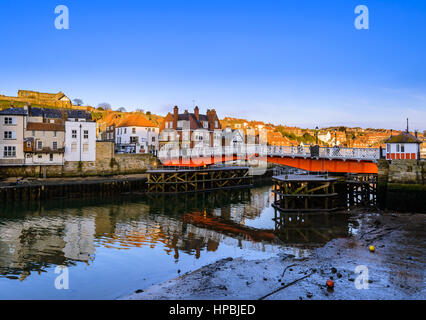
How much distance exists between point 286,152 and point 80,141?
34.8 metres

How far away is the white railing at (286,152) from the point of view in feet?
97.1

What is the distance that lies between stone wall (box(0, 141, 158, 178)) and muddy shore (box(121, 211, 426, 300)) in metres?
41.0

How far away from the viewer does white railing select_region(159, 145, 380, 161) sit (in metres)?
29.6

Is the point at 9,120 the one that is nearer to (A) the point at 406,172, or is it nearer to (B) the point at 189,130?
(B) the point at 189,130

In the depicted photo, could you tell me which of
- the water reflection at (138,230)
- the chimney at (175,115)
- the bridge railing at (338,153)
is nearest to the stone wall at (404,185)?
the bridge railing at (338,153)

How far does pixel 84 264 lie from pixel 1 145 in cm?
3911

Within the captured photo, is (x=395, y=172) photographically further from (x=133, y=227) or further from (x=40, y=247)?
(x=40, y=247)

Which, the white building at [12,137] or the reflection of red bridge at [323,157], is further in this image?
the white building at [12,137]

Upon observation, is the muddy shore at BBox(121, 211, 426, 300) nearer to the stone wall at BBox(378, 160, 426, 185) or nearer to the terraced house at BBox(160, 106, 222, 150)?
the stone wall at BBox(378, 160, 426, 185)

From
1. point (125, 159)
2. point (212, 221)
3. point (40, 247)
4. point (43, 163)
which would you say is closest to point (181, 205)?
point (212, 221)

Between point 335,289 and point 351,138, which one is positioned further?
point 351,138

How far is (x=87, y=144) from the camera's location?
170 feet

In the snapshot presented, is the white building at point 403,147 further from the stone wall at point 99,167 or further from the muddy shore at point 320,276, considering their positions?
the stone wall at point 99,167

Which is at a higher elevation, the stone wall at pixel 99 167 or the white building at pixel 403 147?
the white building at pixel 403 147
